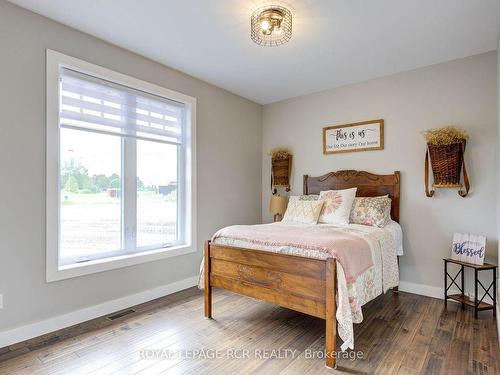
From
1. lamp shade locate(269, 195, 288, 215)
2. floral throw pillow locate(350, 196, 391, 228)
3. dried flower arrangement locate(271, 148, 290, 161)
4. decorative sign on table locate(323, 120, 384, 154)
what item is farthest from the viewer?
dried flower arrangement locate(271, 148, 290, 161)

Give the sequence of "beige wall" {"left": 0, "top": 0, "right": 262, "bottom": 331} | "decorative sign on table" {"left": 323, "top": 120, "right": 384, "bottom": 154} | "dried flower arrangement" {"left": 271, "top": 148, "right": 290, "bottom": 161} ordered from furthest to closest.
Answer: "dried flower arrangement" {"left": 271, "top": 148, "right": 290, "bottom": 161} → "decorative sign on table" {"left": 323, "top": 120, "right": 384, "bottom": 154} → "beige wall" {"left": 0, "top": 0, "right": 262, "bottom": 331}

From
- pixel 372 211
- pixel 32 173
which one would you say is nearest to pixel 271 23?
pixel 372 211

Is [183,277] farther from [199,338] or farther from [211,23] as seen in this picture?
[211,23]

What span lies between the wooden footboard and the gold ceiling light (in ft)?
5.80

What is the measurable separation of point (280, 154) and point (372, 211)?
5.36ft

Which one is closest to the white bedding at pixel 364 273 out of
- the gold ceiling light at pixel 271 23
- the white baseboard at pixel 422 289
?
the white baseboard at pixel 422 289

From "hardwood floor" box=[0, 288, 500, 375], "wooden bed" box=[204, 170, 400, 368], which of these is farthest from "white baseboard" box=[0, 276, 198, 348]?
"wooden bed" box=[204, 170, 400, 368]

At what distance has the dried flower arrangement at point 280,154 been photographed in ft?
14.2

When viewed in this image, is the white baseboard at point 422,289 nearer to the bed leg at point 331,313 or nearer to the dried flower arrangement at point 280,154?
the bed leg at point 331,313

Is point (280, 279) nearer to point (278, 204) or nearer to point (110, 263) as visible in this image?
point (110, 263)

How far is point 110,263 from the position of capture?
2.80 metres

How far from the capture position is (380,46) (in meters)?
2.82

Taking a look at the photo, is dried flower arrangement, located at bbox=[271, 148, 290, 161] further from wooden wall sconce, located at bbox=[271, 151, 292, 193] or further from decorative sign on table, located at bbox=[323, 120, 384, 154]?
decorative sign on table, located at bbox=[323, 120, 384, 154]

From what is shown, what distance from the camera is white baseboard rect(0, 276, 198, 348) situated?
222cm
